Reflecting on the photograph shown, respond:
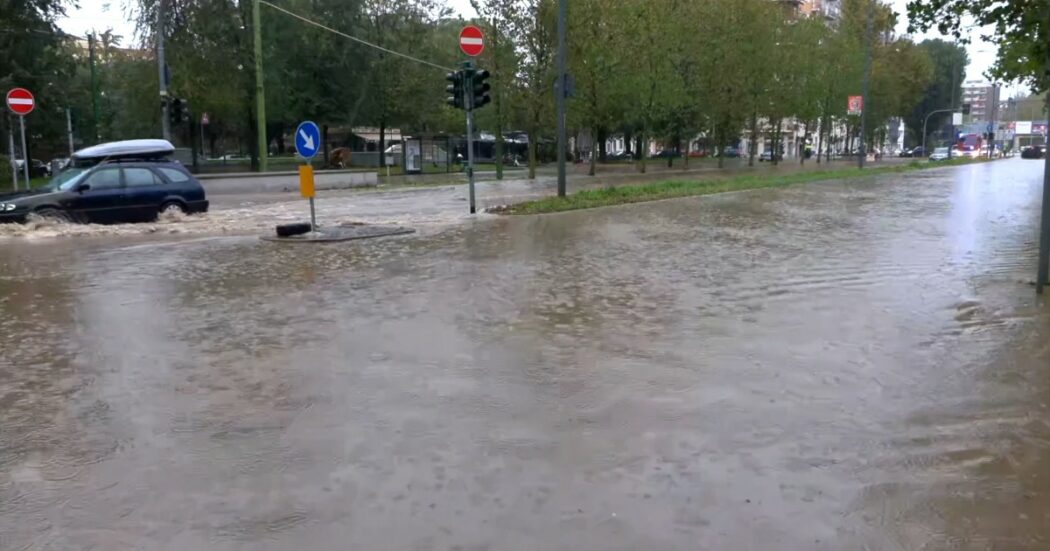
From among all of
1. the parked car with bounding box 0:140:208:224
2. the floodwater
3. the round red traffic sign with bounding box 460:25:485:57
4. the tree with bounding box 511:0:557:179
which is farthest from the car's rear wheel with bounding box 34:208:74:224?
the tree with bounding box 511:0:557:179

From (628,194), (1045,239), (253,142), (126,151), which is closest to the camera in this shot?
(1045,239)

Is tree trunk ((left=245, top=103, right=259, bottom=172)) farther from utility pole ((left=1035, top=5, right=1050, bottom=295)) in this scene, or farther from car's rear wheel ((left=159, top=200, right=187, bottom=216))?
utility pole ((left=1035, top=5, right=1050, bottom=295))

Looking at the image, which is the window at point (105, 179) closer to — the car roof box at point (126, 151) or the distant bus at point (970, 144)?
the car roof box at point (126, 151)

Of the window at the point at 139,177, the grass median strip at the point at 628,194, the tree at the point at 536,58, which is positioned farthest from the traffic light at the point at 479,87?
the tree at the point at 536,58

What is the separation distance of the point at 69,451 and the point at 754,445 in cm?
393

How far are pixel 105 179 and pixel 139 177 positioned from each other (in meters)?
0.69

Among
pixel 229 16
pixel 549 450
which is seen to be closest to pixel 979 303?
pixel 549 450

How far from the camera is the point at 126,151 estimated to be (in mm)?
21438

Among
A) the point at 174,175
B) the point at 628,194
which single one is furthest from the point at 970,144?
the point at 174,175

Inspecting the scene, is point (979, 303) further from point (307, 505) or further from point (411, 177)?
point (411, 177)

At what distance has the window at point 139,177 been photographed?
1809 centimetres

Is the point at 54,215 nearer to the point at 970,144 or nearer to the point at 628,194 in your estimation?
the point at 628,194

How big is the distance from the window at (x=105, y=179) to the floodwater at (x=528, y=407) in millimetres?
6117

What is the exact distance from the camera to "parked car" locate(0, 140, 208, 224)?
17.0 meters
